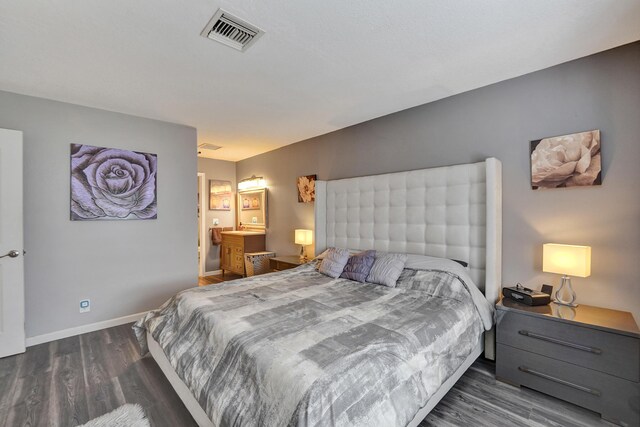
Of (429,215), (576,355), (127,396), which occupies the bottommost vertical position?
(127,396)

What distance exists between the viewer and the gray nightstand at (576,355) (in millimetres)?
1718

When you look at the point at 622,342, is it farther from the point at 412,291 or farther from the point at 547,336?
the point at 412,291

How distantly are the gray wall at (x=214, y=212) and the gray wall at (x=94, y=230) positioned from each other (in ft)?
6.41

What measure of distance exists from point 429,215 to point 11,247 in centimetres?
397

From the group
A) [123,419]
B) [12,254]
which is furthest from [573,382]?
[12,254]

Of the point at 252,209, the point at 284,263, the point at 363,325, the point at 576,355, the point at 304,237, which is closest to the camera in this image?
the point at 363,325

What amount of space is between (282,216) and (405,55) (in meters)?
3.35

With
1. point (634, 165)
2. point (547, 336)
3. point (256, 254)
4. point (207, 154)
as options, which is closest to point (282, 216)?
point (256, 254)

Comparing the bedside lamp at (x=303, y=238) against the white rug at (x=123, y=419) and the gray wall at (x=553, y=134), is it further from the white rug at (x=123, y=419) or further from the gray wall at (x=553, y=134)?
the white rug at (x=123, y=419)

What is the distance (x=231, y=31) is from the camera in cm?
184

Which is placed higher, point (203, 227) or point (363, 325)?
point (203, 227)

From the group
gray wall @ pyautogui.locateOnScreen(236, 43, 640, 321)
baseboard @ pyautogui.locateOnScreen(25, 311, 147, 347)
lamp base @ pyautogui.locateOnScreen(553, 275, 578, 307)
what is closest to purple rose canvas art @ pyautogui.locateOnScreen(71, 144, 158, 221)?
baseboard @ pyautogui.locateOnScreen(25, 311, 147, 347)

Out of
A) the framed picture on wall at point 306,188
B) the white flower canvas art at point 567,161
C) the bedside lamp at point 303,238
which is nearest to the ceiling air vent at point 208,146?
the framed picture on wall at point 306,188

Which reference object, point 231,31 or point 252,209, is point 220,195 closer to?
point 252,209
